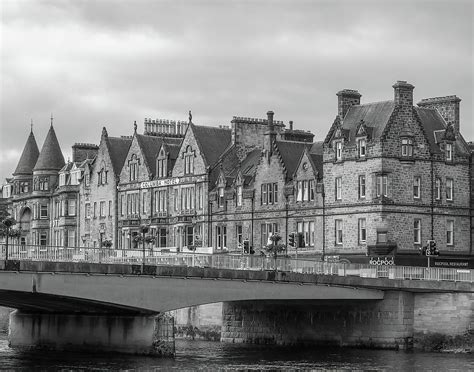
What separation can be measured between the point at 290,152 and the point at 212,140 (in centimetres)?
1203

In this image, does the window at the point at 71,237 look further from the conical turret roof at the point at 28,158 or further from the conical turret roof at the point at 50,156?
the conical turret roof at the point at 28,158

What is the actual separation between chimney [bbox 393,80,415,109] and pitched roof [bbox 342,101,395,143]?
62cm

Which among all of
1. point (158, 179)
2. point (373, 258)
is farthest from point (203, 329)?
point (158, 179)

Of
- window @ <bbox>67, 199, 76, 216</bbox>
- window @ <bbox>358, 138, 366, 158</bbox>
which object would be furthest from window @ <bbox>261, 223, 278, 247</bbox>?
window @ <bbox>67, 199, 76, 216</bbox>

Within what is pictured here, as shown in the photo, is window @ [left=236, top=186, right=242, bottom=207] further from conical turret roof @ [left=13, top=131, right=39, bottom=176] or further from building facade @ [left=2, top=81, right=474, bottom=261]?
conical turret roof @ [left=13, top=131, right=39, bottom=176]

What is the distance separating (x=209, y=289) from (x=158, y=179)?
5289 cm

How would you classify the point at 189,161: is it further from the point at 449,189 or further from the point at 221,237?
the point at 449,189

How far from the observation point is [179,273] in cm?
8444

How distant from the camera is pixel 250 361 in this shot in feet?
279

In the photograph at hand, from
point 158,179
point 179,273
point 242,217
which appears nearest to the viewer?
point 179,273

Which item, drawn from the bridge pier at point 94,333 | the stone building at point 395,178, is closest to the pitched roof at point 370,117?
the stone building at point 395,178

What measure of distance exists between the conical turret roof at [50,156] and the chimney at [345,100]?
165 feet

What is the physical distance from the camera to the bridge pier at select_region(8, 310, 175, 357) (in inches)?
3334

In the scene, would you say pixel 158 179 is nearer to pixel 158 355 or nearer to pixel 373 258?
pixel 373 258
